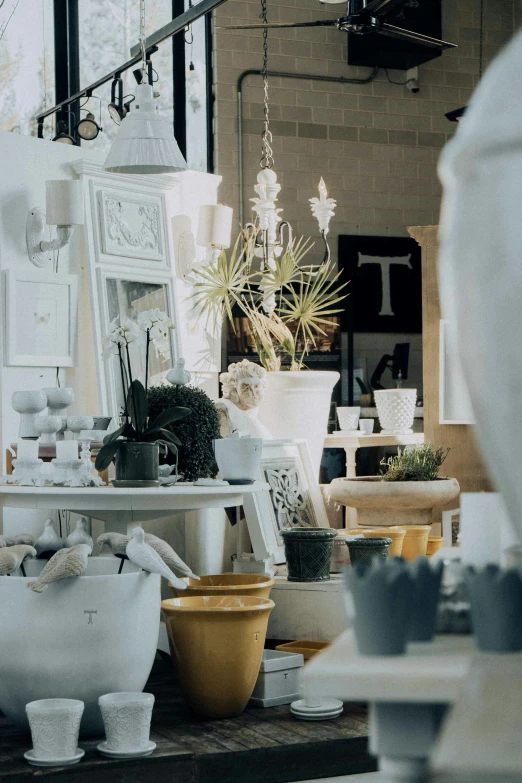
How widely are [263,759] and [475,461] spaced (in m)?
3.67

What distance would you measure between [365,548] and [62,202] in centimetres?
239

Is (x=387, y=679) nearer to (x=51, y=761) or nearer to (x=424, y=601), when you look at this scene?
(x=424, y=601)

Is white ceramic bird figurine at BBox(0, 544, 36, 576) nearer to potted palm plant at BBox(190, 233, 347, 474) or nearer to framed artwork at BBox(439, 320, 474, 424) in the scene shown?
potted palm plant at BBox(190, 233, 347, 474)

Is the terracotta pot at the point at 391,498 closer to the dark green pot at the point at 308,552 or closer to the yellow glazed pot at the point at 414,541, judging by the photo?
the yellow glazed pot at the point at 414,541

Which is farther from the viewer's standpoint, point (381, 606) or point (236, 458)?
point (236, 458)

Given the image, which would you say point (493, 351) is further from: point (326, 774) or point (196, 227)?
point (196, 227)

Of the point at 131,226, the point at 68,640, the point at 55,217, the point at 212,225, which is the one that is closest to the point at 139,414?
the point at 68,640

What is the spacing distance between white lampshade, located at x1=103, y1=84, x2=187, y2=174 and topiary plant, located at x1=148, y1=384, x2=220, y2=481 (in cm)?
103

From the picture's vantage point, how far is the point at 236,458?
3555 mm

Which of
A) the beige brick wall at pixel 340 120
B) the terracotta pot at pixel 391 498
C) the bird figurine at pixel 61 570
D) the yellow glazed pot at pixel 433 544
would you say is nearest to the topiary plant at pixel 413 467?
the terracotta pot at pixel 391 498

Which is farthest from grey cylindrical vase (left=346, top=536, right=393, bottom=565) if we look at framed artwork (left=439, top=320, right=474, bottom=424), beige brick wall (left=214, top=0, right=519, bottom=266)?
A: beige brick wall (left=214, top=0, right=519, bottom=266)

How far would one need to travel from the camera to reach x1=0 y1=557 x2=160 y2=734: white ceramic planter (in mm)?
2912

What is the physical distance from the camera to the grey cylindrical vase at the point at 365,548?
376 centimetres

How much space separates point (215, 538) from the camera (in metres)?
4.15
